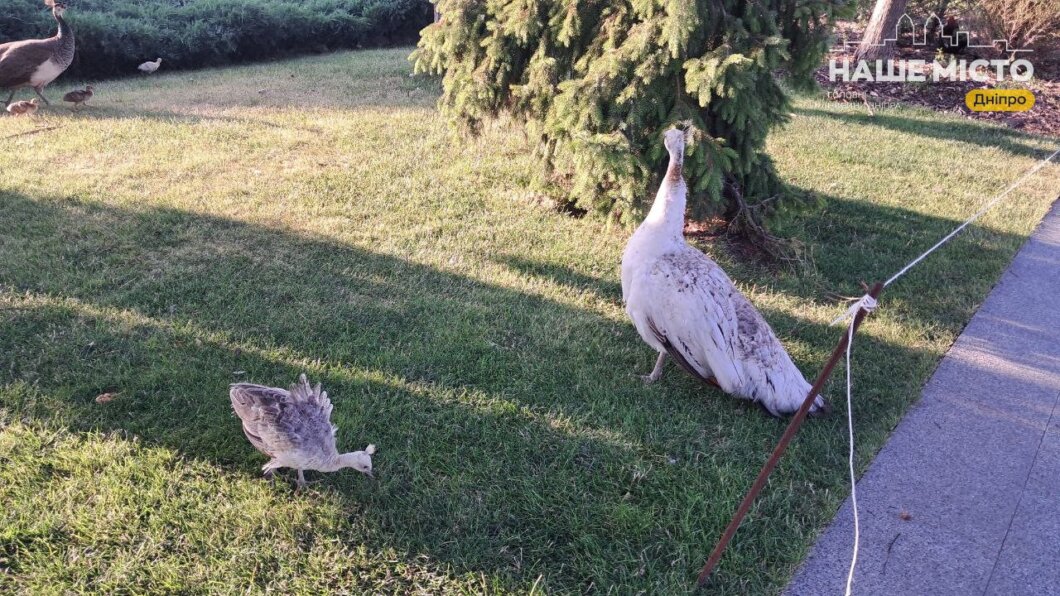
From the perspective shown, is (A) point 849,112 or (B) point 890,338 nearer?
(B) point 890,338

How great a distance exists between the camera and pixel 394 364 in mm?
4379

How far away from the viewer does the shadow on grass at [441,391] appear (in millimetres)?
3326

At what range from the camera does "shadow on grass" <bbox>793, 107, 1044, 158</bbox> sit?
33.0 ft

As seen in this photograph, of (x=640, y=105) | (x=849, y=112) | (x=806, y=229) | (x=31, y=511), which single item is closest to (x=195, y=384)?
(x=31, y=511)

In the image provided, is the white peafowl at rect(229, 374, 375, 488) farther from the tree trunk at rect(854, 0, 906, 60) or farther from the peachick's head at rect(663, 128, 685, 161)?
the tree trunk at rect(854, 0, 906, 60)

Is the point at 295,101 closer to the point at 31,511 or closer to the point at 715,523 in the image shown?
the point at 31,511

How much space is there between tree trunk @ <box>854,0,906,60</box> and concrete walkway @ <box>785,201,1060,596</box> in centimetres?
903

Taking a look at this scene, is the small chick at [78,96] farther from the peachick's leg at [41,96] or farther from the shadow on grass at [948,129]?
the shadow on grass at [948,129]

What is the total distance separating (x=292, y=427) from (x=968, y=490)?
354cm

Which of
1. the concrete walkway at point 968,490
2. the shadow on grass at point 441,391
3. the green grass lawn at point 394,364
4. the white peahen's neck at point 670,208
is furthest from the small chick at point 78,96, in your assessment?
the concrete walkway at point 968,490

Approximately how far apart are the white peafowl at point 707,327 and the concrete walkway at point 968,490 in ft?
2.20

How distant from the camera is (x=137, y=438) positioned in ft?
12.0

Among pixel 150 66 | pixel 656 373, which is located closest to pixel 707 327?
pixel 656 373

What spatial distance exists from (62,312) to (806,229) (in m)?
6.34
